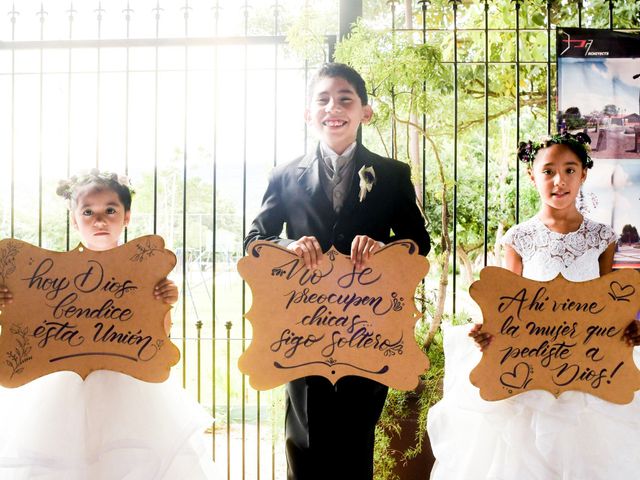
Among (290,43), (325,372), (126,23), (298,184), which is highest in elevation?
(126,23)

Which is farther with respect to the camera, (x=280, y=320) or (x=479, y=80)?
(x=479, y=80)

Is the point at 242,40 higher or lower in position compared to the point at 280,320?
higher

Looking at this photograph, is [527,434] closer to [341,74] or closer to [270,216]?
[270,216]

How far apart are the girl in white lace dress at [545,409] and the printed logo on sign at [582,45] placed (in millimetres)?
986

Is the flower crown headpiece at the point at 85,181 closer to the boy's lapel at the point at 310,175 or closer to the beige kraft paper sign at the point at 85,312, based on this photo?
the beige kraft paper sign at the point at 85,312

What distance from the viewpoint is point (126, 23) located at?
2.79 meters

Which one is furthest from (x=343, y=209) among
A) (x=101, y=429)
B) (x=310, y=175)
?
(x=101, y=429)

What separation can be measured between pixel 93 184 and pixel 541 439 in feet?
5.44

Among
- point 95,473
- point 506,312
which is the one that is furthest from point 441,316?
point 95,473

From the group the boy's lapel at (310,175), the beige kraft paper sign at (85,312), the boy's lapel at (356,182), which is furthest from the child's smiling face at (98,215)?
the boy's lapel at (356,182)

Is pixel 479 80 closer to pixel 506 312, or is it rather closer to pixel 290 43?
pixel 290 43

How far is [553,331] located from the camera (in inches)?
66.4

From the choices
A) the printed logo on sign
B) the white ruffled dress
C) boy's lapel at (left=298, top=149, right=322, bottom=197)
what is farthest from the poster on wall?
boy's lapel at (left=298, top=149, right=322, bottom=197)

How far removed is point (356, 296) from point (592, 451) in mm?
816
